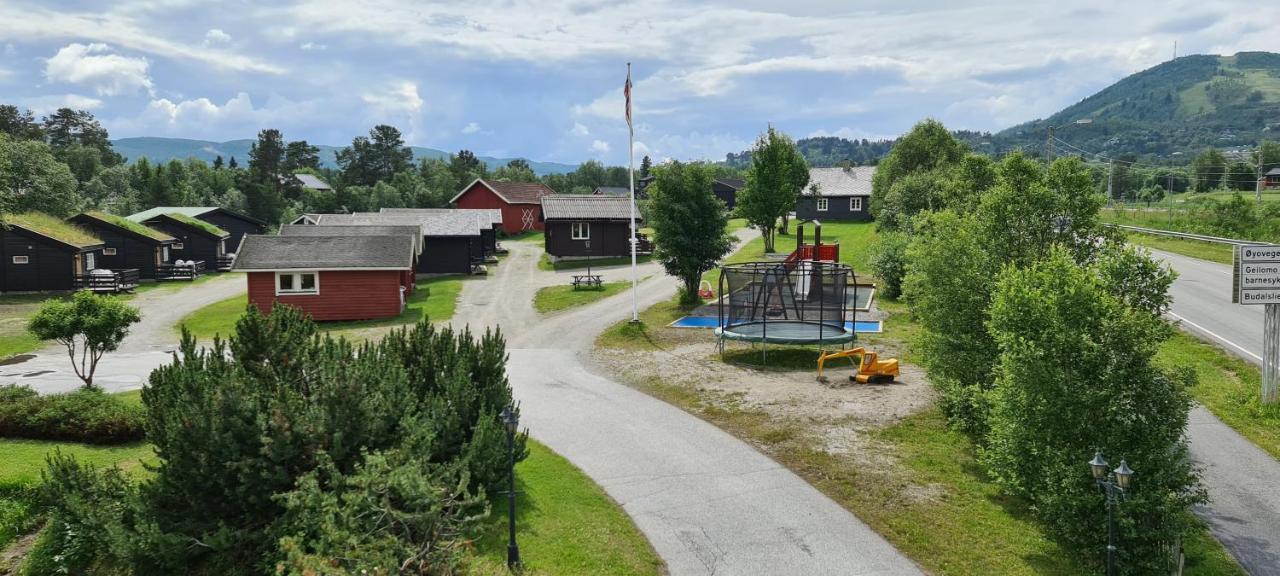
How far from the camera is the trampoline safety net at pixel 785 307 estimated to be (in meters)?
27.8

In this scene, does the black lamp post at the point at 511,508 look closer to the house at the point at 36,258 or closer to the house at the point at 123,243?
the house at the point at 36,258

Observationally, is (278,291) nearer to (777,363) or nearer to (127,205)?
(777,363)

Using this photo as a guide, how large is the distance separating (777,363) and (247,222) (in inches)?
2108

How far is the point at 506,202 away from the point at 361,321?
45.1m

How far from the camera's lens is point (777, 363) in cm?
2662

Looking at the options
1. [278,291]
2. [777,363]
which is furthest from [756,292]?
[278,291]

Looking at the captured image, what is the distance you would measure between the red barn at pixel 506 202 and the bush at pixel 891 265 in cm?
4586

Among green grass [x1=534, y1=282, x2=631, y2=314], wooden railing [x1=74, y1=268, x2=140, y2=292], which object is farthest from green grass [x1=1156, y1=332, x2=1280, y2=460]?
wooden railing [x1=74, y1=268, x2=140, y2=292]

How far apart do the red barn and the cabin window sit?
1739 inches

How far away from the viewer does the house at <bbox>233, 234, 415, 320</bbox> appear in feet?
118

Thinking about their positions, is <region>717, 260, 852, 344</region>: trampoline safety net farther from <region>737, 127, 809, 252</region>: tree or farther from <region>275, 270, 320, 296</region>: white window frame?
<region>737, 127, 809, 252</region>: tree

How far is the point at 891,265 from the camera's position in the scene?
39.2 meters

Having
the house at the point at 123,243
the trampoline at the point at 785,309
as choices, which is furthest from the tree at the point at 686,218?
the house at the point at 123,243

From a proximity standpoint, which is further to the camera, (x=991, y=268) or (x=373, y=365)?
(x=991, y=268)
